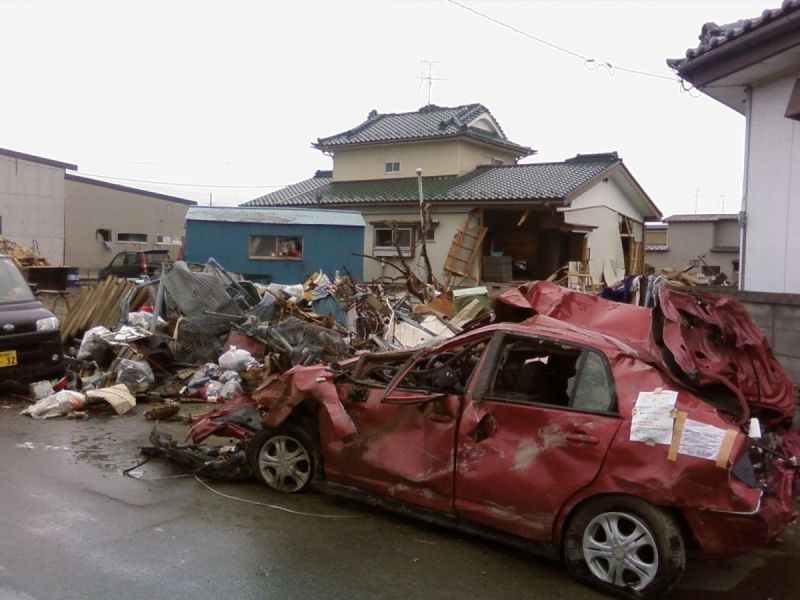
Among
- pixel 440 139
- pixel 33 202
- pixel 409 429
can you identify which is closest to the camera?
pixel 409 429

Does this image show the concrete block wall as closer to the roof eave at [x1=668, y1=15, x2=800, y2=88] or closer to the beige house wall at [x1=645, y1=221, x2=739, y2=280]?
the roof eave at [x1=668, y1=15, x2=800, y2=88]

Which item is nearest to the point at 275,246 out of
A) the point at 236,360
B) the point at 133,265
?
the point at 133,265

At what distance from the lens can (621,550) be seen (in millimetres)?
4047

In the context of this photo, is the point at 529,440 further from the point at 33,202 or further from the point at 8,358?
the point at 33,202

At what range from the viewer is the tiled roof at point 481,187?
835 inches

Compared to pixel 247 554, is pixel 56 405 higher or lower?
higher

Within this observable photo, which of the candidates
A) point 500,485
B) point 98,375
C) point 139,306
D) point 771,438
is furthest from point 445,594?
point 139,306

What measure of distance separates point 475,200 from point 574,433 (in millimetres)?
17851

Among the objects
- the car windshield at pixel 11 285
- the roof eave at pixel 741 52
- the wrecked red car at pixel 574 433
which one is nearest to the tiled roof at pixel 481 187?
the roof eave at pixel 741 52

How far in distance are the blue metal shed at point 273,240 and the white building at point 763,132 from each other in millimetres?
12608

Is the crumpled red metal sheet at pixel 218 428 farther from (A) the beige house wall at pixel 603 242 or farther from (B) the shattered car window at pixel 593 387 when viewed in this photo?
(A) the beige house wall at pixel 603 242

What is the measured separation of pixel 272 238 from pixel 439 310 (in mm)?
8313

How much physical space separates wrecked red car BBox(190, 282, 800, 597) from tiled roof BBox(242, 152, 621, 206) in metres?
15.4

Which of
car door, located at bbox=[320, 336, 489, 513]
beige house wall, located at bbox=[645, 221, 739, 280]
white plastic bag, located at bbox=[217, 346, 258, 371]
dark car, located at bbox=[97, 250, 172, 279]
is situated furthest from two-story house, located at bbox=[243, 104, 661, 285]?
car door, located at bbox=[320, 336, 489, 513]
